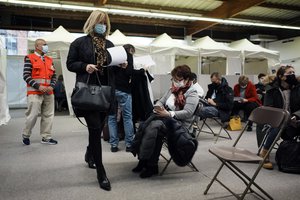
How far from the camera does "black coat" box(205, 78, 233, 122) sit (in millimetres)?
4867

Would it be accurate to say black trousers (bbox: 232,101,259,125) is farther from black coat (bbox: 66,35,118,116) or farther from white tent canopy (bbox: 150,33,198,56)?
black coat (bbox: 66,35,118,116)

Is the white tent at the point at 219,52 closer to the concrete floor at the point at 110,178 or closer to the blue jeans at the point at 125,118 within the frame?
the concrete floor at the point at 110,178

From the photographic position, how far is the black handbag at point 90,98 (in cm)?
217

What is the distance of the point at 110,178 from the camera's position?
8.64 ft

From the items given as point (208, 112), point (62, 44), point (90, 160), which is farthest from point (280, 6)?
point (90, 160)

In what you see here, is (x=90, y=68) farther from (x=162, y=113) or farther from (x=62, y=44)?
(x=62, y=44)

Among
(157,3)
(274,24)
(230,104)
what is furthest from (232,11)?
(230,104)

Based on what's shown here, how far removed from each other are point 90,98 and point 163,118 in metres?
0.78

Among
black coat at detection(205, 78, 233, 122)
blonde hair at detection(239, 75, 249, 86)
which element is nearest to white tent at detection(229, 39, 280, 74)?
blonde hair at detection(239, 75, 249, 86)

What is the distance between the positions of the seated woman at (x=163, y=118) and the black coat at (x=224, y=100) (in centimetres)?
216

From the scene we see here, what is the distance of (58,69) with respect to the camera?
1015 cm

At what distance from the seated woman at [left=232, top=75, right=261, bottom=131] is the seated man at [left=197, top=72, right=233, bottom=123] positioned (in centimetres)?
59

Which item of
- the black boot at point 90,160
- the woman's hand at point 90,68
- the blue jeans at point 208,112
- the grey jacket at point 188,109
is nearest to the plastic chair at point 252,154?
the grey jacket at point 188,109

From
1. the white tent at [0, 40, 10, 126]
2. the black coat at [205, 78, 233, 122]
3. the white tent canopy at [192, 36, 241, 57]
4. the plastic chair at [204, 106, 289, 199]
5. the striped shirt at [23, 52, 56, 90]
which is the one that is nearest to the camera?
the plastic chair at [204, 106, 289, 199]
